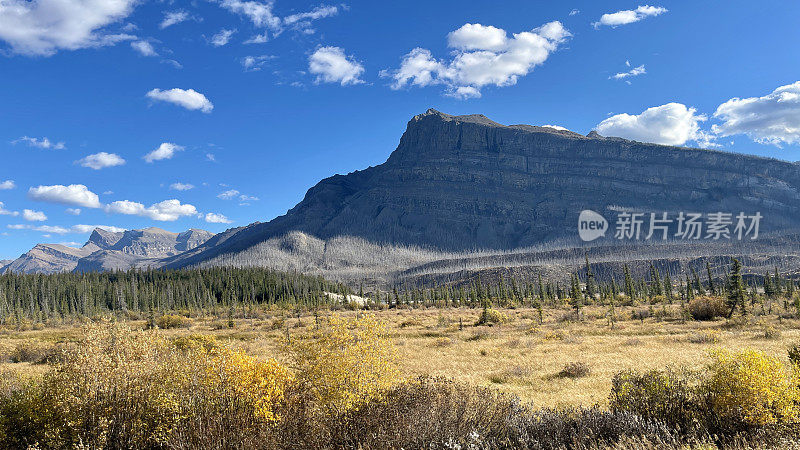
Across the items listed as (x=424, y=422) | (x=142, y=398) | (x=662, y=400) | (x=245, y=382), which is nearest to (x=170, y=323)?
(x=142, y=398)

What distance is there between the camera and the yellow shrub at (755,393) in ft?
31.2

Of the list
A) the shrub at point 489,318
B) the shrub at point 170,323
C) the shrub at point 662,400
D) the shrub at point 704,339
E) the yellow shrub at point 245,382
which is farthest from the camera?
the shrub at point 170,323

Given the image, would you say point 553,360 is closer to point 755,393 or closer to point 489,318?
point 755,393

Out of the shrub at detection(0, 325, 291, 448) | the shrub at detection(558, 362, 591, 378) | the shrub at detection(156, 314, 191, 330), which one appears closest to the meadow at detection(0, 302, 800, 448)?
the shrub at detection(558, 362, 591, 378)

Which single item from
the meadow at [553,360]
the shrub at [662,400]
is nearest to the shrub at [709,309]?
the meadow at [553,360]

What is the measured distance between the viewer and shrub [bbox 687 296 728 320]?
146ft

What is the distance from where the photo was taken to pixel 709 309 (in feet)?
146

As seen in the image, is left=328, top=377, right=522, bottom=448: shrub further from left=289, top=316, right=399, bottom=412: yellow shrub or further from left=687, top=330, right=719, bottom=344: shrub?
left=687, top=330, right=719, bottom=344: shrub

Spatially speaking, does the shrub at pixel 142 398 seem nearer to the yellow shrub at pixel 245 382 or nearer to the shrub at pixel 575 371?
the yellow shrub at pixel 245 382

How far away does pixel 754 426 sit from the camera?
9.66m

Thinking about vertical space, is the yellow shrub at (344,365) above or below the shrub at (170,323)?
above

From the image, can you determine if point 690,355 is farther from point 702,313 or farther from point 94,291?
point 94,291

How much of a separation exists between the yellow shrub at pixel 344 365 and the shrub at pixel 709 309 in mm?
46585

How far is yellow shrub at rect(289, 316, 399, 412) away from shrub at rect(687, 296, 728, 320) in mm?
46585
